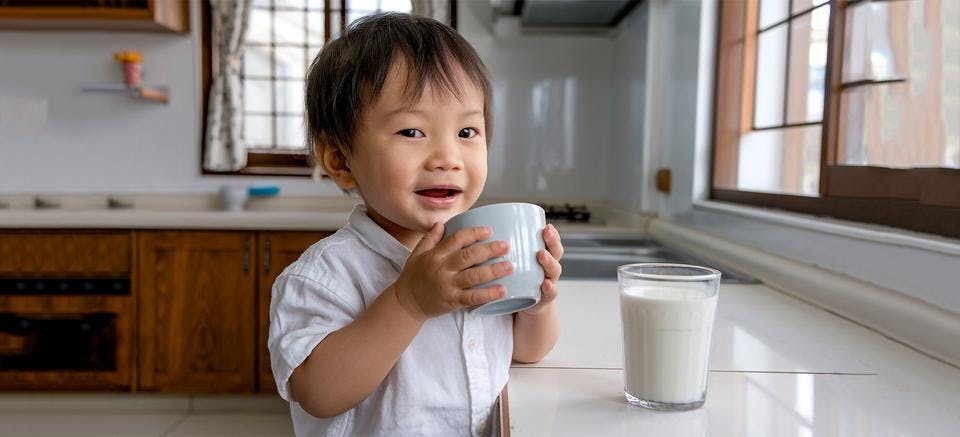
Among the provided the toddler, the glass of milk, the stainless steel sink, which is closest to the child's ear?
the toddler

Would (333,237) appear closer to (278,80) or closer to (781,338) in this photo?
(781,338)

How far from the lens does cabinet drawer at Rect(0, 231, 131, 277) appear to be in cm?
252

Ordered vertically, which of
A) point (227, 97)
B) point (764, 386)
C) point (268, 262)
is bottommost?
point (268, 262)

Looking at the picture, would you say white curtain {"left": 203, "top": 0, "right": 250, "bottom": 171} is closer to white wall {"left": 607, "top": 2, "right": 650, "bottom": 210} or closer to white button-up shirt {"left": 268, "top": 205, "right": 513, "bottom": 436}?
white wall {"left": 607, "top": 2, "right": 650, "bottom": 210}

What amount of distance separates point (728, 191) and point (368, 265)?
131 cm

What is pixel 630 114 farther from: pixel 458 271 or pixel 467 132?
pixel 458 271

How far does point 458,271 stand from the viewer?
0.58 metres

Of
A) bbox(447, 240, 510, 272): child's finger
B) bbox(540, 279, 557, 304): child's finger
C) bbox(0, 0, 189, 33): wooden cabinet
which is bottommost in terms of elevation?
bbox(540, 279, 557, 304): child's finger

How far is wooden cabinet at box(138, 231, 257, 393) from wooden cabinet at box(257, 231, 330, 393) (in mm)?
28

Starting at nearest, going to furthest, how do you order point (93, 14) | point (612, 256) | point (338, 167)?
1. point (338, 167)
2. point (612, 256)
3. point (93, 14)

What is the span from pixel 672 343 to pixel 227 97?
2861mm

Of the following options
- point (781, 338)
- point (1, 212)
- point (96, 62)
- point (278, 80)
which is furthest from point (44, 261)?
point (781, 338)

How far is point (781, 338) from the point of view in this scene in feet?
2.79

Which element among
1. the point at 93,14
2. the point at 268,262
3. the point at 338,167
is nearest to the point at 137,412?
the point at 268,262
